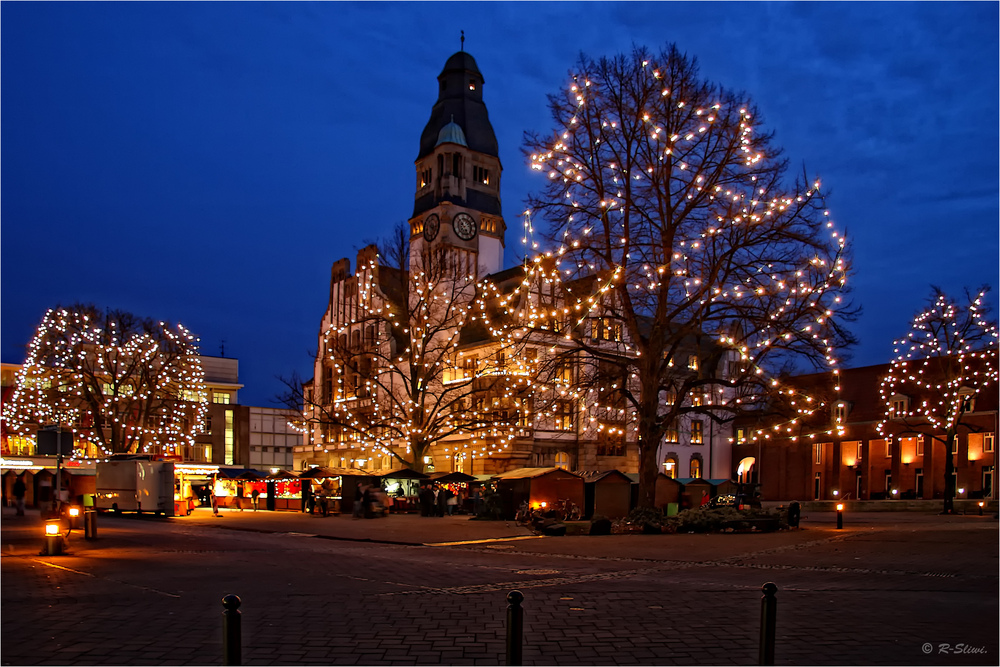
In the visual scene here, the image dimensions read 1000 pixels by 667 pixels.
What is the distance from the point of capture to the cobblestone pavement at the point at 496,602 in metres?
8.27

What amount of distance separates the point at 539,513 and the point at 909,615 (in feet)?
67.5

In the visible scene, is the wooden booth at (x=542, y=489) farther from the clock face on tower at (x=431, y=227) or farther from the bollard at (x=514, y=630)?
the clock face on tower at (x=431, y=227)

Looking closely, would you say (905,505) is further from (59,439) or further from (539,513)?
(59,439)

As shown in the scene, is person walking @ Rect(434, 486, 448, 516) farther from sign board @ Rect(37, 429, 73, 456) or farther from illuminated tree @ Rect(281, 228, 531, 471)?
sign board @ Rect(37, 429, 73, 456)

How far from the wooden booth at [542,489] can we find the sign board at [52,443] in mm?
18886

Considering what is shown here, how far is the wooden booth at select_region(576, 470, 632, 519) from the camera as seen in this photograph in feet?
110

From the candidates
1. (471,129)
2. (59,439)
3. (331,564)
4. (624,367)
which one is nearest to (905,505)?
(624,367)

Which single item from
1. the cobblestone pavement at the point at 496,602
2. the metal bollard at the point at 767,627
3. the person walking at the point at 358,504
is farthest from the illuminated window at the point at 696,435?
the metal bollard at the point at 767,627

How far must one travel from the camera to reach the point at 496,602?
448 inches

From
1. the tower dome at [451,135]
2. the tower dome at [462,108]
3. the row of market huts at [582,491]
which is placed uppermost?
the tower dome at [462,108]

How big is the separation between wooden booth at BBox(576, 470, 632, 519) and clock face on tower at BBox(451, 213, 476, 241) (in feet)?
150

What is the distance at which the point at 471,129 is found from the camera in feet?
274

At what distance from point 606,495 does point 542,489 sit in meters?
2.56

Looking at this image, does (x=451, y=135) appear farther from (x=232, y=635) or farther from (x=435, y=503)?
(x=232, y=635)
